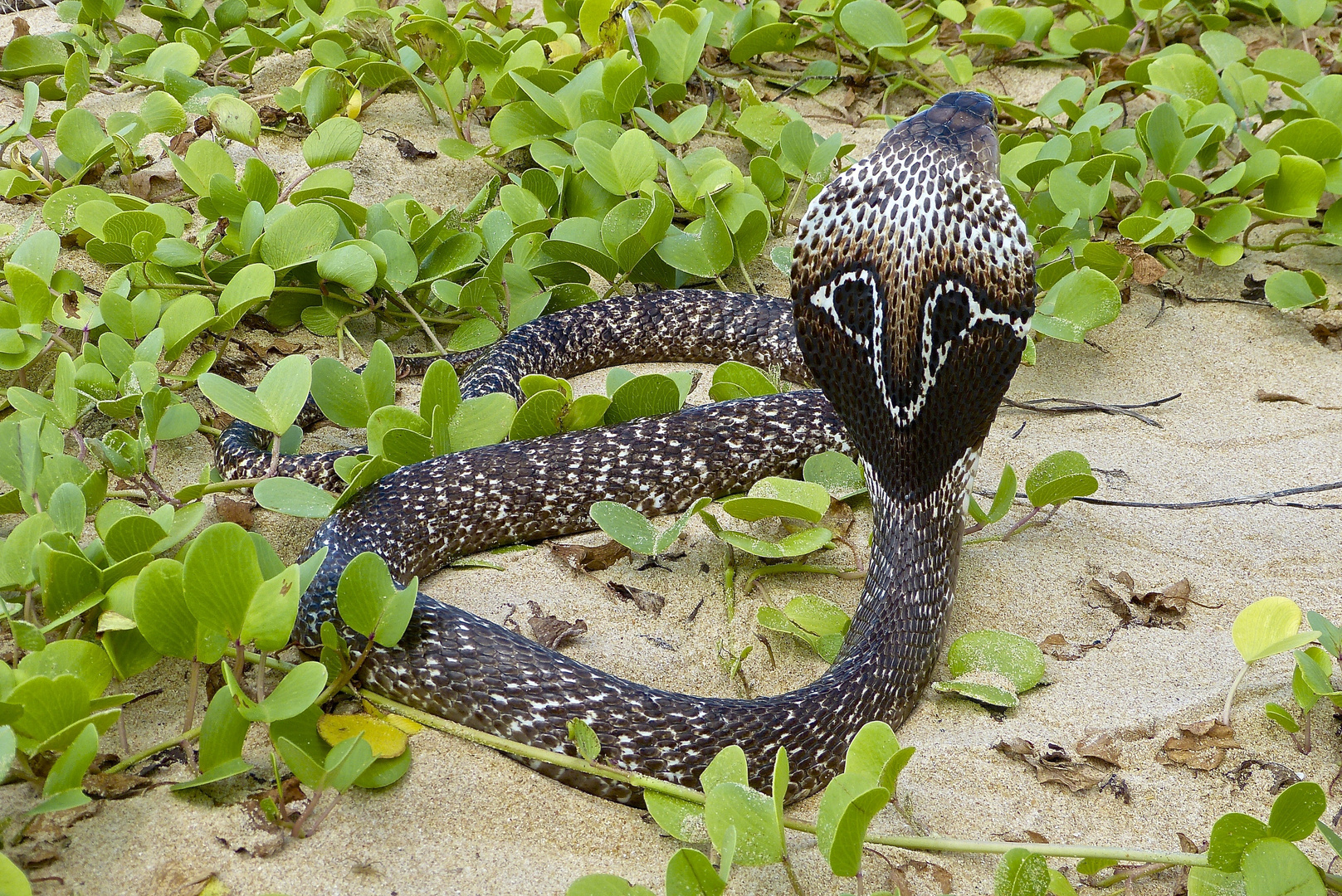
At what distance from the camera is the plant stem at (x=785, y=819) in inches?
82.3

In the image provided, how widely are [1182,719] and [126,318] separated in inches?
131

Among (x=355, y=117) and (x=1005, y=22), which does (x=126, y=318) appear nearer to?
(x=355, y=117)

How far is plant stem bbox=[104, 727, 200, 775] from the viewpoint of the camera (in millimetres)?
2217

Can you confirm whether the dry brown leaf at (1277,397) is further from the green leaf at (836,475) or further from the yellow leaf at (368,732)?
the yellow leaf at (368,732)

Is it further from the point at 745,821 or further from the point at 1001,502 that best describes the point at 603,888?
the point at 1001,502

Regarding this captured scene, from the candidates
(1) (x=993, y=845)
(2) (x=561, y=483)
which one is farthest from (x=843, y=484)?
(1) (x=993, y=845)

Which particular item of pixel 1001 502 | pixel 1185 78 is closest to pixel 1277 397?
pixel 1185 78

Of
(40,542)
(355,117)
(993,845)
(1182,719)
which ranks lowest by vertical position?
(1182,719)

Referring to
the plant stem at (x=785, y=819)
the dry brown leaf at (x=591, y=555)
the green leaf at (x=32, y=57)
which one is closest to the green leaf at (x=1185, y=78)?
the dry brown leaf at (x=591, y=555)

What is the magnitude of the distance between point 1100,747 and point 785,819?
2.81 feet

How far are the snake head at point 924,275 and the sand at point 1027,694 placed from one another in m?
0.78

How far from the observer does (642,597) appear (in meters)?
3.15

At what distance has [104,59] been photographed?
5.18 m

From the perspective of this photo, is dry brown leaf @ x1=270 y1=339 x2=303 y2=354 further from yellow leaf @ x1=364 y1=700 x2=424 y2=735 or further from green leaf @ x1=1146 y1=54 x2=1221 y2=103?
green leaf @ x1=1146 y1=54 x2=1221 y2=103
